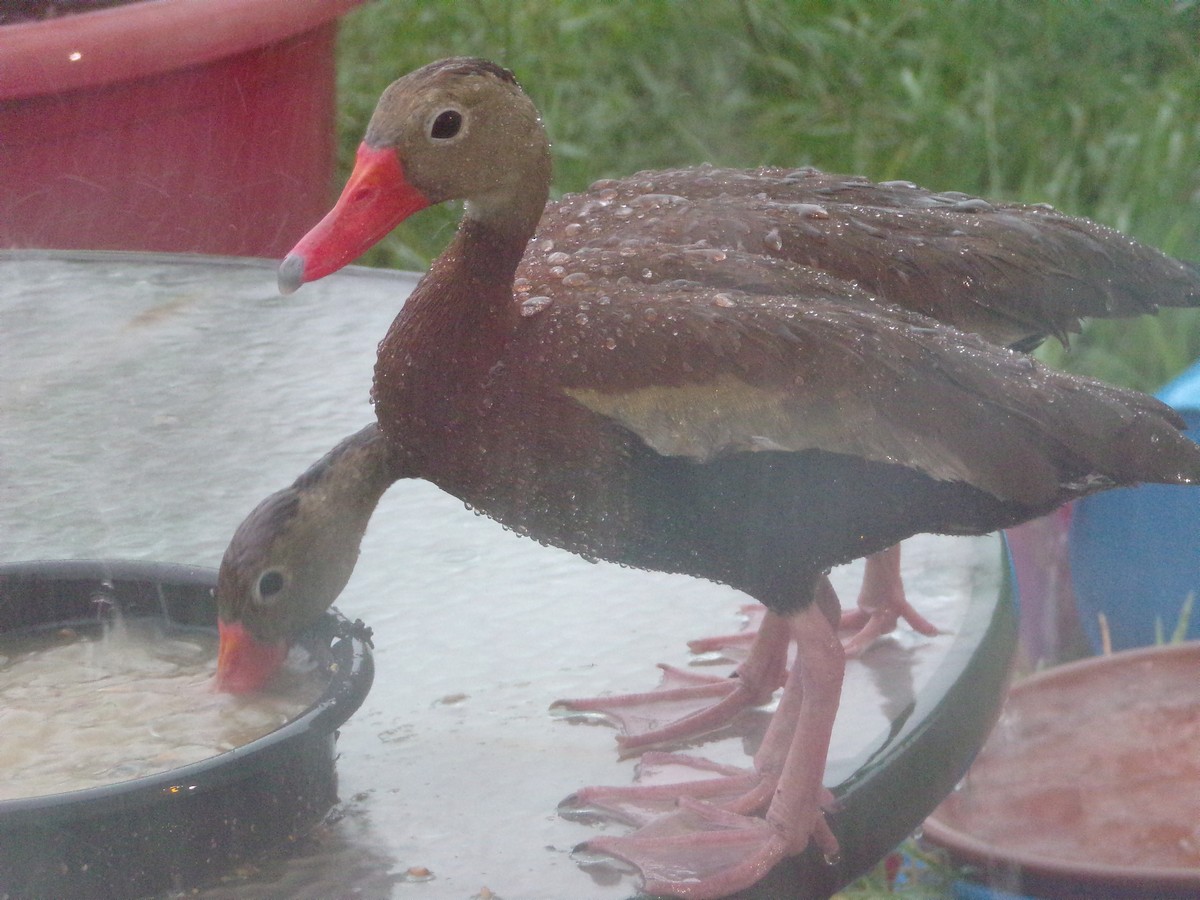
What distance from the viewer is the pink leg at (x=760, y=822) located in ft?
3.89

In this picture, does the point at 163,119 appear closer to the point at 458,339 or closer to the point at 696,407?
the point at 458,339

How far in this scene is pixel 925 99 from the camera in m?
3.52

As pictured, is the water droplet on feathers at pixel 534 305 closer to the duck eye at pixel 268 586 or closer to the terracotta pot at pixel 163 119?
the duck eye at pixel 268 586

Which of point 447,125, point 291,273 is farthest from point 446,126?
point 291,273

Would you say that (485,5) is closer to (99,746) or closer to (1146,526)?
(1146,526)

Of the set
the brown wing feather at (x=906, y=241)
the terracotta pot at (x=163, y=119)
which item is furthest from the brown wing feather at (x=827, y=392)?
the terracotta pot at (x=163, y=119)

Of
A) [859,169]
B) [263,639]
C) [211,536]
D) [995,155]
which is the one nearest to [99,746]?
[263,639]

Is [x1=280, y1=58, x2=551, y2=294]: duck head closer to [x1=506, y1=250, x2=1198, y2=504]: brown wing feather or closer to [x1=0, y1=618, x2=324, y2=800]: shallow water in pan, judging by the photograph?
[x1=506, y1=250, x2=1198, y2=504]: brown wing feather

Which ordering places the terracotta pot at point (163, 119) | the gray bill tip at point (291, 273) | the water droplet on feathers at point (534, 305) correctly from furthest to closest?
the terracotta pot at point (163, 119), the water droplet on feathers at point (534, 305), the gray bill tip at point (291, 273)

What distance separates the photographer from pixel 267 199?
200cm

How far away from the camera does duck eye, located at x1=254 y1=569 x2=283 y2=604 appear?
52.0 inches

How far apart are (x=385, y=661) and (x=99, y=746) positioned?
1.03 ft

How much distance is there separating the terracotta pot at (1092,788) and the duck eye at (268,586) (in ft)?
2.94

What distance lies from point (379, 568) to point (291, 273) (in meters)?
0.62
